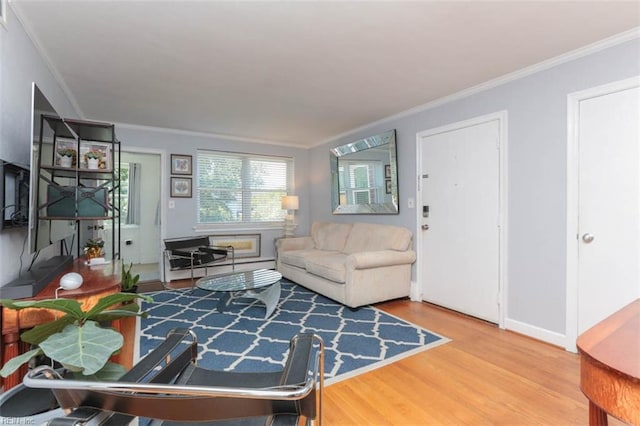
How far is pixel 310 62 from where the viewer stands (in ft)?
7.88

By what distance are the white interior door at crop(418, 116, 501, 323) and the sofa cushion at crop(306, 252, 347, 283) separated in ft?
3.07

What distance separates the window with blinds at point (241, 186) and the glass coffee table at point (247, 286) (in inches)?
Answer: 72.5

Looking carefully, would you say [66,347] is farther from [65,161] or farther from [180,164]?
[180,164]

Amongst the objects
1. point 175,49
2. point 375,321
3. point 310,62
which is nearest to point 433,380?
point 375,321

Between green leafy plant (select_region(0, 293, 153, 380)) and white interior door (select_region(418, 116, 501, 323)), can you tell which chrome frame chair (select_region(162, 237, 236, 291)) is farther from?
green leafy plant (select_region(0, 293, 153, 380))

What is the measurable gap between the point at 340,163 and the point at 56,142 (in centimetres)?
337

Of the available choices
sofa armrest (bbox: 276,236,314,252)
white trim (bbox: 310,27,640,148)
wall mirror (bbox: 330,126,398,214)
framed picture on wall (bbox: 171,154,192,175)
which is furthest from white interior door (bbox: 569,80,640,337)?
framed picture on wall (bbox: 171,154,192,175)

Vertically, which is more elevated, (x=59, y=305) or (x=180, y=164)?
(x=180, y=164)

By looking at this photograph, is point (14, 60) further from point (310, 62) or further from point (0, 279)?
point (310, 62)

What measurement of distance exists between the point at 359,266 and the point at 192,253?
7.69ft

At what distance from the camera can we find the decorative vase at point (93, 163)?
2430 mm

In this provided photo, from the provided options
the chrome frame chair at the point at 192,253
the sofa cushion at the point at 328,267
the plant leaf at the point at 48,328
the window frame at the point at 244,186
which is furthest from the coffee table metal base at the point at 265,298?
the plant leaf at the point at 48,328

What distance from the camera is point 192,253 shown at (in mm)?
4184

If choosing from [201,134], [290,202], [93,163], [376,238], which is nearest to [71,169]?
[93,163]
